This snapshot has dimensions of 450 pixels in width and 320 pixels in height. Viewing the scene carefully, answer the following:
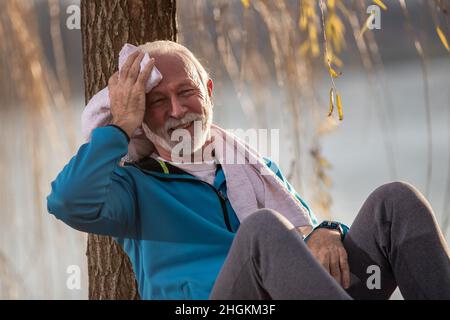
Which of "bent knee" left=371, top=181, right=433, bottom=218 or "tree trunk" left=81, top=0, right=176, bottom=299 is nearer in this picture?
"bent knee" left=371, top=181, right=433, bottom=218

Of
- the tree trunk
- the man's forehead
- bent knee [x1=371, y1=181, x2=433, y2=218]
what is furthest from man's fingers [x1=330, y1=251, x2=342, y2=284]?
the tree trunk

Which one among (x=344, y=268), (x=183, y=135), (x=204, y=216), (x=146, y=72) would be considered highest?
(x=146, y=72)

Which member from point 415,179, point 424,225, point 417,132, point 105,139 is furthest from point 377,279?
point 417,132

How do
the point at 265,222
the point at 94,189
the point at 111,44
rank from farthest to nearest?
the point at 111,44 < the point at 94,189 < the point at 265,222

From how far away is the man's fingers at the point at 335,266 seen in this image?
1.93 m

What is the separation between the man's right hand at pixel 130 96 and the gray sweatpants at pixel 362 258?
36 cm

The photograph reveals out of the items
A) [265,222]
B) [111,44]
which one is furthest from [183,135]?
[111,44]

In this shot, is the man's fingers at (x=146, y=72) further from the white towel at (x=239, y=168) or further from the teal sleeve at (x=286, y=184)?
the teal sleeve at (x=286, y=184)

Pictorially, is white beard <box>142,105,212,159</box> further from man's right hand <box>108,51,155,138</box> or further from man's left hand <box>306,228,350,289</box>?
man's left hand <box>306,228,350,289</box>

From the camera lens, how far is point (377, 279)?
1952mm

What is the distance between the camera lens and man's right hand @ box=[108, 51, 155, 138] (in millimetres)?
1938

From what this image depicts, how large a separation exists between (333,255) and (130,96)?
21.4 inches

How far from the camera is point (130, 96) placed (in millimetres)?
1949

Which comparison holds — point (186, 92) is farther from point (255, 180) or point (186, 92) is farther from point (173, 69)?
point (255, 180)
